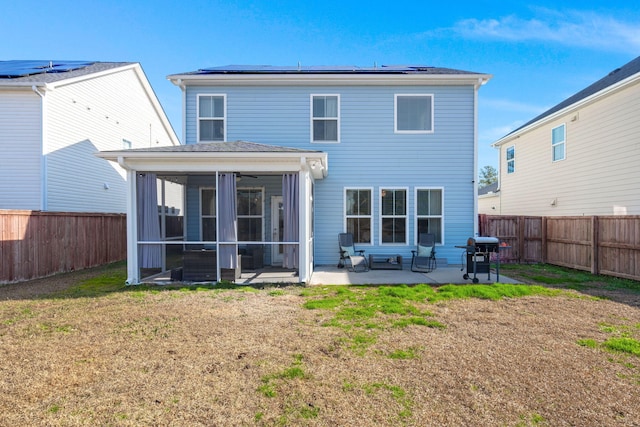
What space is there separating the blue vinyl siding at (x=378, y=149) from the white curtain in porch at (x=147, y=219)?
9.70 feet

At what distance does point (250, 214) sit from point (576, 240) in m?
9.54

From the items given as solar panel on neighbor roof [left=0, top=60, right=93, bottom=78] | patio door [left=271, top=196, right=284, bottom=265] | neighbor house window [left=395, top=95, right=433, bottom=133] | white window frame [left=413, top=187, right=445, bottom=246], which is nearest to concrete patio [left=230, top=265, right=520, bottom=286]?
patio door [left=271, top=196, right=284, bottom=265]

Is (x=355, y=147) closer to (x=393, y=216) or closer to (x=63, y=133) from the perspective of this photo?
(x=393, y=216)

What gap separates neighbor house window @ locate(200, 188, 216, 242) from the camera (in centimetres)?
1033

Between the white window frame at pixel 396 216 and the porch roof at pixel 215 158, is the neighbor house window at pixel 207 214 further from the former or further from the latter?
the white window frame at pixel 396 216

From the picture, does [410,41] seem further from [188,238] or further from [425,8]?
[188,238]

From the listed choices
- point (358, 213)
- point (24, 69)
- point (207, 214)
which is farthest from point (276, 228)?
point (24, 69)

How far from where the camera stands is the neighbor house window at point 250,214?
10.3 metres

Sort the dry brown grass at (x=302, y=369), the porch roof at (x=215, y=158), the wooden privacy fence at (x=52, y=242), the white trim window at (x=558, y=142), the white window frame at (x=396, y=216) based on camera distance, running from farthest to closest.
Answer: the white trim window at (x=558, y=142) → the white window frame at (x=396, y=216) → the wooden privacy fence at (x=52, y=242) → the porch roof at (x=215, y=158) → the dry brown grass at (x=302, y=369)

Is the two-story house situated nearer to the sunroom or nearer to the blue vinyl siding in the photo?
the blue vinyl siding

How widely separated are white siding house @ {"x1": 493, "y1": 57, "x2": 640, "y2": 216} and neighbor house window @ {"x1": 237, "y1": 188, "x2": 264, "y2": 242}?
10.7 metres

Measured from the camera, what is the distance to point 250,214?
10.3 m

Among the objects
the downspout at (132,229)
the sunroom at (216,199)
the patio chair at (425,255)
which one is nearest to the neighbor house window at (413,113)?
the patio chair at (425,255)

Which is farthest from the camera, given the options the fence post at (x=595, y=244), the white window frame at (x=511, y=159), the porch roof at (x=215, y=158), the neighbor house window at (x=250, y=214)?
the white window frame at (x=511, y=159)
